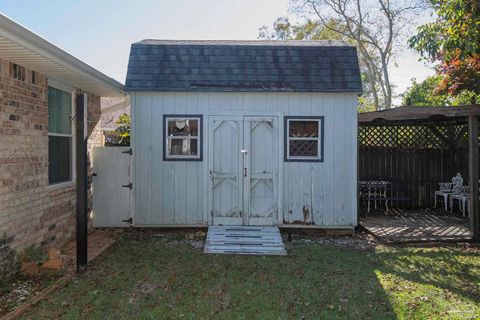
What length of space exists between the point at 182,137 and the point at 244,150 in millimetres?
1216

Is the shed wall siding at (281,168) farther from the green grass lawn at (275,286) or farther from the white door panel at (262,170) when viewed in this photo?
the green grass lawn at (275,286)

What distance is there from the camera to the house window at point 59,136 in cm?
632

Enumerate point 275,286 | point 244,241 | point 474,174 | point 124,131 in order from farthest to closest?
point 124,131 < point 474,174 < point 244,241 < point 275,286

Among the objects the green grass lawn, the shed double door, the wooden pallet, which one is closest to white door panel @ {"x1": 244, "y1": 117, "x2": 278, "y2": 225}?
the shed double door

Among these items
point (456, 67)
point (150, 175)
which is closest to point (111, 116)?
point (150, 175)

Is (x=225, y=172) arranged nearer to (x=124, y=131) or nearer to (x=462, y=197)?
(x=124, y=131)

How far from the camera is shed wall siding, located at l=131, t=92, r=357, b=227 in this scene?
7828 mm

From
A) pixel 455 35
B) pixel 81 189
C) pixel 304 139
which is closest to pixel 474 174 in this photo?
pixel 455 35

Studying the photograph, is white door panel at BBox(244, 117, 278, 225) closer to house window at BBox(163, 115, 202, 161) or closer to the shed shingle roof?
the shed shingle roof

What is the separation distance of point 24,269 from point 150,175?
3053mm

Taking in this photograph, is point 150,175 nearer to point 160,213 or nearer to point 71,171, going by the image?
point 160,213

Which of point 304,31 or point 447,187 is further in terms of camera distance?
point 304,31

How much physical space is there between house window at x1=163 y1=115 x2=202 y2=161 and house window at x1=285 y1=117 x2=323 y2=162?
171cm

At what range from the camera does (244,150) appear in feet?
25.7
